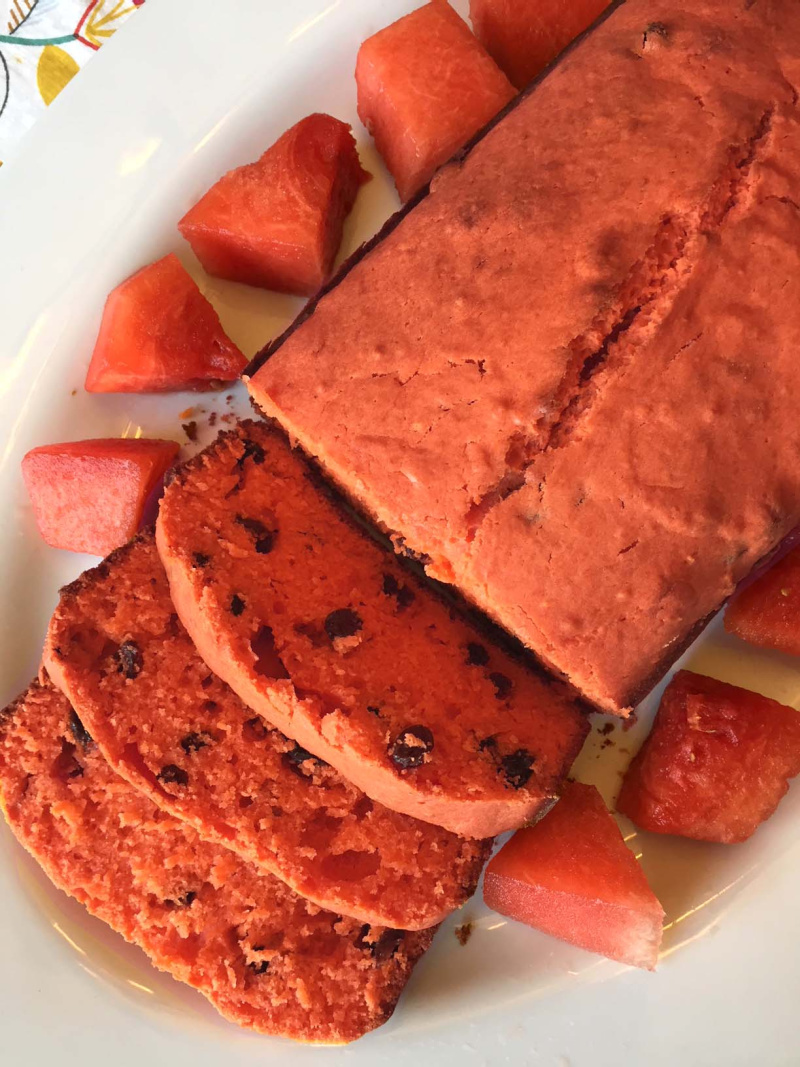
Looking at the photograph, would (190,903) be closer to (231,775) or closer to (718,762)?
(231,775)

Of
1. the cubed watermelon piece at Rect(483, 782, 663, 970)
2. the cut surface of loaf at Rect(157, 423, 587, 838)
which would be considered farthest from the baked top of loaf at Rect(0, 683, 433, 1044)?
the cut surface of loaf at Rect(157, 423, 587, 838)

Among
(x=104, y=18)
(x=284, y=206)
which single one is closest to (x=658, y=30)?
(x=284, y=206)

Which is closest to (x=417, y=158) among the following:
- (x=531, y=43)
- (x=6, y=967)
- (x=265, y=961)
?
(x=531, y=43)

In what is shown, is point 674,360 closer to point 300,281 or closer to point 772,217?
point 772,217

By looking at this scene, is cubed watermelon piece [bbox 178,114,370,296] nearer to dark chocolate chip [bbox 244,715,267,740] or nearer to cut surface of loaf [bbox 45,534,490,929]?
cut surface of loaf [bbox 45,534,490,929]

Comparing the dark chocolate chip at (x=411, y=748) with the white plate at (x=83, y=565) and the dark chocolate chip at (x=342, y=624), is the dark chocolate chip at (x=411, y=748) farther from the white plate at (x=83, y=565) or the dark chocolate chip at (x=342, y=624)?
the white plate at (x=83, y=565)

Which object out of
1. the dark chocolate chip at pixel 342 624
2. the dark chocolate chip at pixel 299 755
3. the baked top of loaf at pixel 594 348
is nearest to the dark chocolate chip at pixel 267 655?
the dark chocolate chip at pixel 342 624
